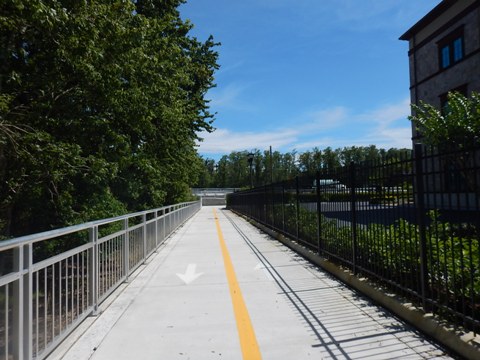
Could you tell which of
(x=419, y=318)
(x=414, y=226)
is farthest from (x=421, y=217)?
(x=419, y=318)

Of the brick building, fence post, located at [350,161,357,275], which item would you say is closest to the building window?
the brick building

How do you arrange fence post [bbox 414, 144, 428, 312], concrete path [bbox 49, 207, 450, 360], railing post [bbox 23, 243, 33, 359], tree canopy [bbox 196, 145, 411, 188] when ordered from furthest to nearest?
tree canopy [bbox 196, 145, 411, 188] < fence post [bbox 414, 144, 428, 312] < concrete path [bbox 49, 207, 450, 360] < railing post [bbox 23, 243, 33, 359]

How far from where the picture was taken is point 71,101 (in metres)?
9.98

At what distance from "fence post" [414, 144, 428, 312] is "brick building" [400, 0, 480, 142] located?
19276 mm

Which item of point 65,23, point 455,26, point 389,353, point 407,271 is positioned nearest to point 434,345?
point 389,353

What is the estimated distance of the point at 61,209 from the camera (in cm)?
1130

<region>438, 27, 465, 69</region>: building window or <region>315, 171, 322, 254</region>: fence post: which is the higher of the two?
<region>438, 27, 465, 69</region>: building window

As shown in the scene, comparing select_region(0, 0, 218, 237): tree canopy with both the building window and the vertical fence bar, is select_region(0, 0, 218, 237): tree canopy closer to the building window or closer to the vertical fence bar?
the vertical fence bar

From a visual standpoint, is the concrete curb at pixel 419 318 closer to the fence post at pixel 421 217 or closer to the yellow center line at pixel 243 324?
the fence post at pixel 421 217

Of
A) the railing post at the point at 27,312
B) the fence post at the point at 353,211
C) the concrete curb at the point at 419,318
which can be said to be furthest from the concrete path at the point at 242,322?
the railing post at the point at 27,312

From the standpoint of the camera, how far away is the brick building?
21.6 m

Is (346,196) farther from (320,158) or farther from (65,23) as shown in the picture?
(320,158)

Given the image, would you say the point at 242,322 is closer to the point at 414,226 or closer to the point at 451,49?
the point at 414,226

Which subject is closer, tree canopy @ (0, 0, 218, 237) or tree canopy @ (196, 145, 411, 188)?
tree canopy @ (0, 0, 218, 237)
